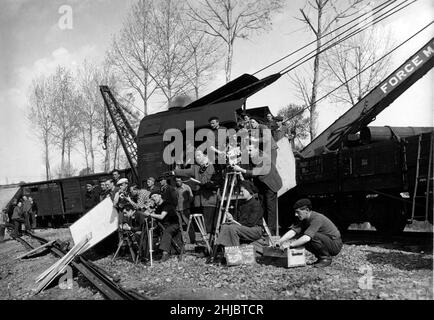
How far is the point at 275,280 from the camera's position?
566 centimetres

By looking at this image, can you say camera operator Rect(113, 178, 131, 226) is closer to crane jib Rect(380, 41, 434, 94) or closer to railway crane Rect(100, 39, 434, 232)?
railway crane Rect(100, 39, 434, 232)

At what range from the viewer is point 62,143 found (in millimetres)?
32938

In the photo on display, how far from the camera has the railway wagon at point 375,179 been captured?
7.93 metres

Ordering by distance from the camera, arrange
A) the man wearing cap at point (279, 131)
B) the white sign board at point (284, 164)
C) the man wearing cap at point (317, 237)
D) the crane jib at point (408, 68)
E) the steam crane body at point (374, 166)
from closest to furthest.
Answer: the man wearing cap at point (317, 237) < the steam crane body at point (374, 166) < the crane jib at point (408, 68) < the white sign board at point (284, 164) < the man wearing cap at point (279, 131)

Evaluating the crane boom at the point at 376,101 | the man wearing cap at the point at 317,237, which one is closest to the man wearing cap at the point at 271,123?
the crane boom at the point at 376,101

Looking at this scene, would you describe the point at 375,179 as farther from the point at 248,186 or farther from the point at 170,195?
the point at 170,195

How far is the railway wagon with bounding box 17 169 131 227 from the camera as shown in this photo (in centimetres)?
2042

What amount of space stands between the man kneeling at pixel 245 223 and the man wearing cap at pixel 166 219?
118 centimetres

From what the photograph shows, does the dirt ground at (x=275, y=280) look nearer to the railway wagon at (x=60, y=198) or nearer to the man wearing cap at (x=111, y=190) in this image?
the man wearing cap at (x=111, y=190)

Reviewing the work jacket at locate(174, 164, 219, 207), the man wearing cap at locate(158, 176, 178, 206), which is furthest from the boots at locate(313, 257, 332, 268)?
the man wearing cap at locate(158, 176, 178, 206)

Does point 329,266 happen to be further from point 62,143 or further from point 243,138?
point 62,143

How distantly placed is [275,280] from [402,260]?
2.28 metres
